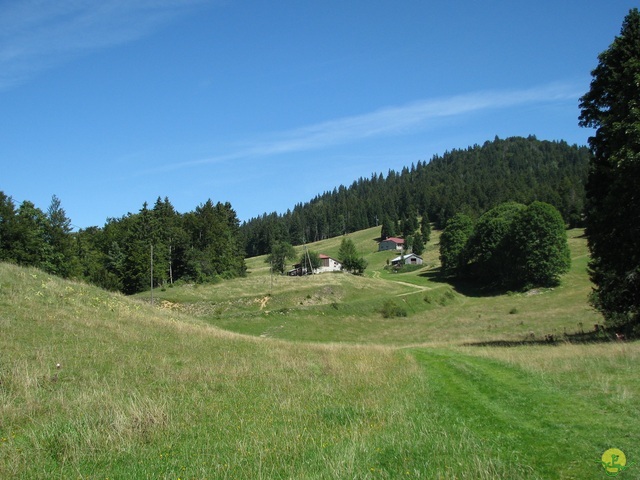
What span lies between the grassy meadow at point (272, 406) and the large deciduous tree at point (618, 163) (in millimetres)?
8354

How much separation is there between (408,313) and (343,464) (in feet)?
225

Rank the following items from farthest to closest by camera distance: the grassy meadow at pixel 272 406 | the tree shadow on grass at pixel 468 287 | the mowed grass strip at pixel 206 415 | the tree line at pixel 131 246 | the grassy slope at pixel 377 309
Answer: the tree shadow on grass at pixel 468 287
the tree line at pixel 131 246
the grassy slope at pixel 377 309
the grassy meadow at pixel 272 406
the mowed grass strip at pixel 206 415

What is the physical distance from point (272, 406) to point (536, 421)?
599cm

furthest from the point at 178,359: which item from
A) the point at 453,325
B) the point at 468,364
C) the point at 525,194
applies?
the point at 525,194

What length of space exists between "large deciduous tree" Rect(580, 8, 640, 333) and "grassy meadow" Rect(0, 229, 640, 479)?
835cm

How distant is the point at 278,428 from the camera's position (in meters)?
9.72

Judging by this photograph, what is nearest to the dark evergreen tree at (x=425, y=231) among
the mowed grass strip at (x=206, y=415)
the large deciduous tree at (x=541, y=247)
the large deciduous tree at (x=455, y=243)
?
the large deciduous tree at (x=455, y=243)

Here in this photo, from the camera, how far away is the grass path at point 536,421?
775 cm

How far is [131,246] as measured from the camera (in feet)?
301

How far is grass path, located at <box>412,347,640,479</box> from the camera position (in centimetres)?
775

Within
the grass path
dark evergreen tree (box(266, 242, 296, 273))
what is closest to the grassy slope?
the grass path

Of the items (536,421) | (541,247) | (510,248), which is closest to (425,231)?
(510,248)

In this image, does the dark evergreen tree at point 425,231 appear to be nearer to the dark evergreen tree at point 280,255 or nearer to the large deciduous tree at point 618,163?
the dark evergreen tree at point 280,255

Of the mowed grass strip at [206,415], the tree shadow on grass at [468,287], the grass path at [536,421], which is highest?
the mowed grass strip at [206,415]
